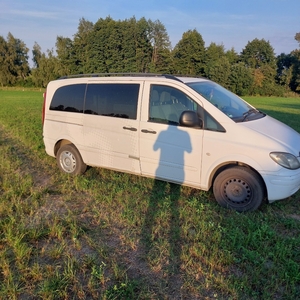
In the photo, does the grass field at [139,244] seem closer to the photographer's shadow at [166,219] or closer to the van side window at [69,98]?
the photographer's shadow at [166,219]

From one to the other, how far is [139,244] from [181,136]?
1.79 metres

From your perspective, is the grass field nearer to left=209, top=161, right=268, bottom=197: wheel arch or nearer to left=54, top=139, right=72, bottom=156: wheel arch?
left=209, top=161, right=268, bottom=197: wheel arch

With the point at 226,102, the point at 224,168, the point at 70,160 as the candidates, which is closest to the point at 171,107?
the point at 226,102

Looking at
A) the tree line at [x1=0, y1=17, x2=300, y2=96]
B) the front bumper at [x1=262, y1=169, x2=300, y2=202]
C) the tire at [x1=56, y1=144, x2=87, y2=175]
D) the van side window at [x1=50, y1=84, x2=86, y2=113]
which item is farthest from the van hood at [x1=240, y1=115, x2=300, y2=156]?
the tree line at [x1=0, y1=17, x2=300, y2=96]

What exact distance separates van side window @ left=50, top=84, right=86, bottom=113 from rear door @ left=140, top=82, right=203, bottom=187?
4.78ft

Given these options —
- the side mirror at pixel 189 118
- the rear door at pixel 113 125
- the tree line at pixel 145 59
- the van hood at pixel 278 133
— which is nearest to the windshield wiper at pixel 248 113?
the van hood at pixel 278 133

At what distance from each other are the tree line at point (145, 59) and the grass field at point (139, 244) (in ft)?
196

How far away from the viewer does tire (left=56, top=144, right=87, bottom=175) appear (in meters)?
5.99

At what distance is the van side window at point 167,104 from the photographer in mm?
4703

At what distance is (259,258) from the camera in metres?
3.23

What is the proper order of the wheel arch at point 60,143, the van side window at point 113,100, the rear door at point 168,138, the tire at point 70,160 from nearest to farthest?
Answer: the rear door at point 168,138 → the van side window at point 113,100 → the tire at point 70,160 → the wheel arch at point 60,143

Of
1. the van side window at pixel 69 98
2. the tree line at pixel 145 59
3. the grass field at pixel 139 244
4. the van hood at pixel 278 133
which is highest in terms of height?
the tree line at pixel 145 59

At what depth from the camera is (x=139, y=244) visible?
357cm

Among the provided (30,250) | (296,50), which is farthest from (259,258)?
(296,50)
